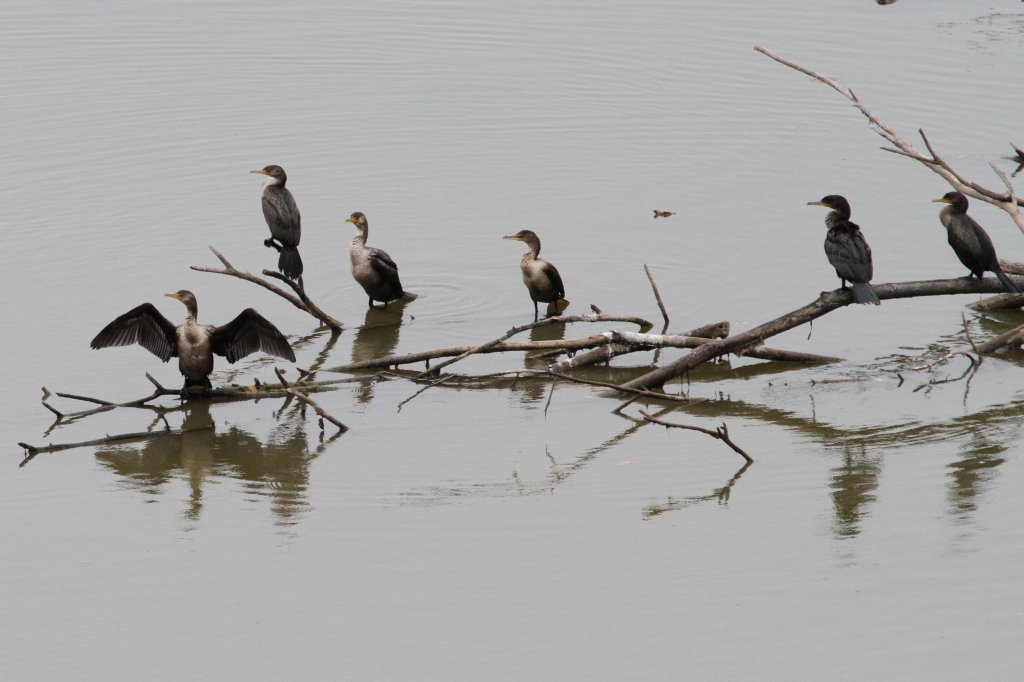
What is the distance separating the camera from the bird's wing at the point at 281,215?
10.5m

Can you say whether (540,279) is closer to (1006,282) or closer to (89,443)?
(1006,282)

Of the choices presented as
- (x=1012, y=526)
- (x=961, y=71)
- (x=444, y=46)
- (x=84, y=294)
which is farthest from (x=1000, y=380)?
(x=444, y=46)

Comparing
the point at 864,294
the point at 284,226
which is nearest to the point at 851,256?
the point at 864,294

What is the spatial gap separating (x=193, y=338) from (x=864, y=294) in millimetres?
4064

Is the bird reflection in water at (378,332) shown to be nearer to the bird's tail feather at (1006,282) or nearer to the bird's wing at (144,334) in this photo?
the bird's wing at (144,334)

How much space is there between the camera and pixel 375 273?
10523 mm

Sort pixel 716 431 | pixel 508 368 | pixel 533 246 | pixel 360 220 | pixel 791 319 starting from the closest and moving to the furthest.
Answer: pixel 716 431 < pixel 791 319 < pixel 508 368 < pixel 533 246 < pixel 360 220

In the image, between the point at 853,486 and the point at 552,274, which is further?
the point at 552,274

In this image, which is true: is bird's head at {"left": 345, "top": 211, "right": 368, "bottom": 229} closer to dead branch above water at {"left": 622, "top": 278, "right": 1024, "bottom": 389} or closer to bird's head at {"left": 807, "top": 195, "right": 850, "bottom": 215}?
dead branch above water at {"left": 622, "top": 278, "right": 1024, "bottom": 389}

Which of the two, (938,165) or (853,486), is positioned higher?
(938,165)

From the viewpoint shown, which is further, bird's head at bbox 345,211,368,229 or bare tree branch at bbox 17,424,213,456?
bird's head at bbox 345,211,368,229

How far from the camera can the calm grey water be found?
227 inches

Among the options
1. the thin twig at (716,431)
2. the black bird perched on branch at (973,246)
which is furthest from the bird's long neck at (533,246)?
the thin twig at (716,431)

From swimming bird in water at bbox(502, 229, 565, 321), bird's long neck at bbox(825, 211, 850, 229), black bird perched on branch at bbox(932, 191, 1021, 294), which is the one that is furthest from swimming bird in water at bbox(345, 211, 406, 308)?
black bird perched on branch at bbox(932, 191, 1021, 294)
